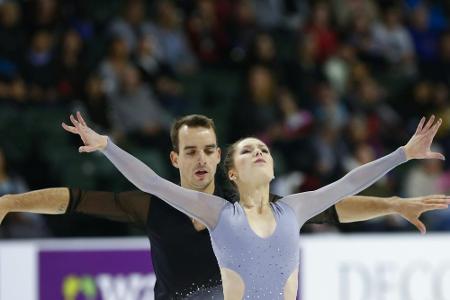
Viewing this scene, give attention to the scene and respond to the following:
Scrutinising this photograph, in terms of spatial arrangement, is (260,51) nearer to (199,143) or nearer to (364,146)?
(364,146)

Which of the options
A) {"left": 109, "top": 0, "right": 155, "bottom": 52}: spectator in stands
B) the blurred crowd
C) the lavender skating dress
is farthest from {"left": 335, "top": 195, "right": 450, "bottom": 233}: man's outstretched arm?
{"left": 109, "top": 0, "right": 155, "bottom": 52}: spectator in stands

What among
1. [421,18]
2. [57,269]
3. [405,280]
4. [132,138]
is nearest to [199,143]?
[57,269]

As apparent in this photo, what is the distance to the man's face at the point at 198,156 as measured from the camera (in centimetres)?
429

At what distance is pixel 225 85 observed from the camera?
985cm

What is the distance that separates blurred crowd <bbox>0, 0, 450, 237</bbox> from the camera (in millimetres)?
8422

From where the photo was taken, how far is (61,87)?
8828 mm

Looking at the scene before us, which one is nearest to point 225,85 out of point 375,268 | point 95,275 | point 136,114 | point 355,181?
point 136,114

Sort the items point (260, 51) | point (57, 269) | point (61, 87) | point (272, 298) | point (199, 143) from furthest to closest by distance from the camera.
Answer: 1. point (260, 51)
2. point (61, 87)
3. point (57, 269)
4. point (199, 143)
5. point (272, 298)

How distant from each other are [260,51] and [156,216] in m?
5.61

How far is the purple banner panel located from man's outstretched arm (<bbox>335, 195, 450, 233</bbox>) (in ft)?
9.68

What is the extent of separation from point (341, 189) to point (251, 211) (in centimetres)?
38

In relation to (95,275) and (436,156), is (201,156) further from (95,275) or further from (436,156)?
(95,275)

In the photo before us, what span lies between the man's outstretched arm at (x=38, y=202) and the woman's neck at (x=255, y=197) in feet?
2.60

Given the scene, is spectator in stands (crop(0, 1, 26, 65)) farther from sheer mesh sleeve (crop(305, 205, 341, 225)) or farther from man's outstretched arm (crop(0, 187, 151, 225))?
sheer mesh sleeve (crop(305, 205, 341, 225))
